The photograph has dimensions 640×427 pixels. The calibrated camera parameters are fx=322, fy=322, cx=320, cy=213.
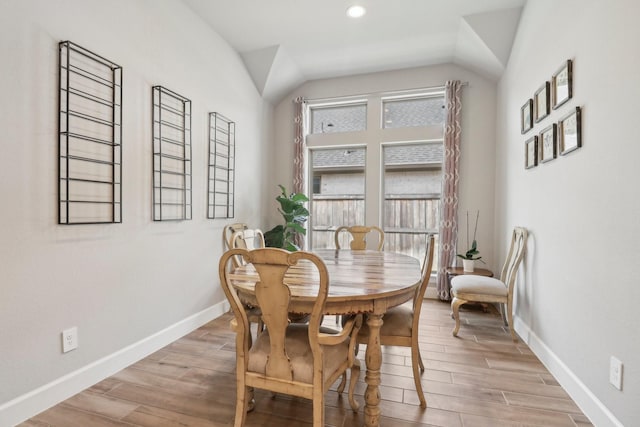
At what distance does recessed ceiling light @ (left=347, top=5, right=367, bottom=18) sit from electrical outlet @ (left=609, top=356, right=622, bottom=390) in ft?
10.3

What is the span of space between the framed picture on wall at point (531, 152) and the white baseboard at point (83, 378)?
3314 millimetres

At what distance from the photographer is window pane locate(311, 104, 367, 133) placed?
4.52 meters

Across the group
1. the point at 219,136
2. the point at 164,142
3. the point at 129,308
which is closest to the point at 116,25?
the point at 164,142

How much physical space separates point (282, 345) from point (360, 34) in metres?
3.25

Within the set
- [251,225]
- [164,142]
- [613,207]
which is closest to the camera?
[613,207]

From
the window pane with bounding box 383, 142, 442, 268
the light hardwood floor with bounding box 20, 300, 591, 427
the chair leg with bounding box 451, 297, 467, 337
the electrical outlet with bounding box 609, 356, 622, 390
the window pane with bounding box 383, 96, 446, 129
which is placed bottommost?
the light hardwood floor with bounding box 20, 300, 591, 427

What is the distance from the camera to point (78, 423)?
1.68 metres

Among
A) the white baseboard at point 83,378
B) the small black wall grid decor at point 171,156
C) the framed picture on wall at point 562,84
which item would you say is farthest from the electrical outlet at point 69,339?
the framed picture on wall at point 562,84

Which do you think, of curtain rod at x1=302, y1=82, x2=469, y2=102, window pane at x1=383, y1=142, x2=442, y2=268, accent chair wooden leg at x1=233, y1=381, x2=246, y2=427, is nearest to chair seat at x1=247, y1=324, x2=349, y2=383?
accent chair wooden leg at x1=233, y1=381, x2=246, y2=427

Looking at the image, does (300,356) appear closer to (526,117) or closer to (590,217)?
(590,217)

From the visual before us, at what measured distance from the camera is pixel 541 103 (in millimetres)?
2518

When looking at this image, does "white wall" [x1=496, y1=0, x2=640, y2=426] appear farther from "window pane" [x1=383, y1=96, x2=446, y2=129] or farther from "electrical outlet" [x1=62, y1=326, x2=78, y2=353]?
"electrical outlet" [x1=62, y1=326, x2=78, y2=353]

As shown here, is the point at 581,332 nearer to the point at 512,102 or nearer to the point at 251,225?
the point at 512,102

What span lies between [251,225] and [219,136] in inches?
48.1
